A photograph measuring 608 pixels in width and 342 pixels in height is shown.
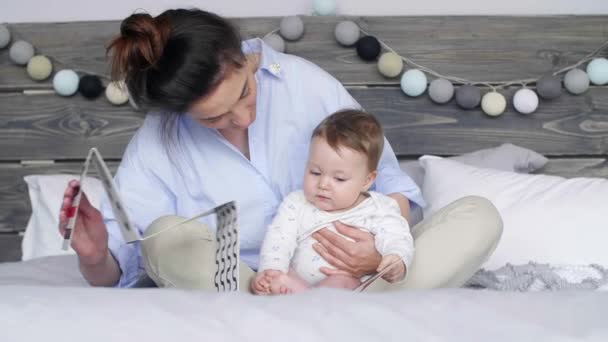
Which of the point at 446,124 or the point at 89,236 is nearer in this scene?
the point at 89,236

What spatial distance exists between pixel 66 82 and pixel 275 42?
59 cm

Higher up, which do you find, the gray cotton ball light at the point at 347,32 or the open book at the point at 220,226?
the gray cotton ball light at the point at 347,32

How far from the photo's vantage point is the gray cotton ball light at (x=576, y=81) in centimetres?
208

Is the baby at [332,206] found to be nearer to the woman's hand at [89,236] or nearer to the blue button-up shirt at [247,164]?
the blue button-up shirt at [247,164]

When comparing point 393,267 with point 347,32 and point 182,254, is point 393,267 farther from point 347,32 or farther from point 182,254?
point 347,32

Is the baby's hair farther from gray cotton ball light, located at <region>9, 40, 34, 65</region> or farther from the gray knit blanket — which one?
gray cotton ball light, located at <region>9, 40, 34, 65</region>

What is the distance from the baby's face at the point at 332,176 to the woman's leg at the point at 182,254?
23cm

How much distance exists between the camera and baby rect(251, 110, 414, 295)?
1433mm

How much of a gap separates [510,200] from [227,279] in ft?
2.77

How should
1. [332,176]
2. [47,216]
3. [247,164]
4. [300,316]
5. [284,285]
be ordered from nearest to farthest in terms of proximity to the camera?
[300,316] → [284,285] → [332,176] → [247,164] → [47,216]

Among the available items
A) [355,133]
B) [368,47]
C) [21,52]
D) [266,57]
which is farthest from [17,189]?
[355,133]

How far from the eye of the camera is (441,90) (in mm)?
2088

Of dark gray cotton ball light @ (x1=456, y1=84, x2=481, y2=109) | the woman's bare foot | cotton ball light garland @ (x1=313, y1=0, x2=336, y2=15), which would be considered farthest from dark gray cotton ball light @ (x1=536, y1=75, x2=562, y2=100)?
the woman's bare foot

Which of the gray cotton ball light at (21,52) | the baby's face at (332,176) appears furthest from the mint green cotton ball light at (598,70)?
the gray cotton ball light at (21,52)
